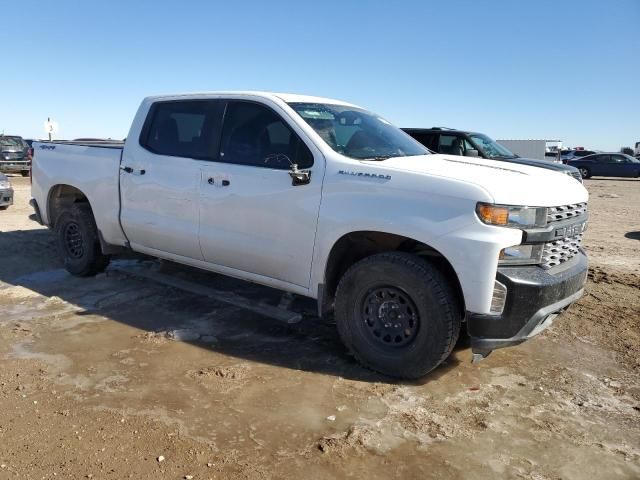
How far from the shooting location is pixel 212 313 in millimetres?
5117

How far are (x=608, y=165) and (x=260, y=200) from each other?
1156 inches

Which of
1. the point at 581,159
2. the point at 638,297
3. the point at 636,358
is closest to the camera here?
the point at 636,358

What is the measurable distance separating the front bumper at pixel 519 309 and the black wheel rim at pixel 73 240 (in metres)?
4.62

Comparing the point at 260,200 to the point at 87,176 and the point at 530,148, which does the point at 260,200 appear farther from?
the point at 530,148

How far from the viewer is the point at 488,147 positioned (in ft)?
40.6

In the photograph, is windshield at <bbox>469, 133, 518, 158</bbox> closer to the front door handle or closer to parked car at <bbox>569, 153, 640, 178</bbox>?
the front door handle

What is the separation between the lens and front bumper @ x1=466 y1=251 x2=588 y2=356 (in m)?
3.36

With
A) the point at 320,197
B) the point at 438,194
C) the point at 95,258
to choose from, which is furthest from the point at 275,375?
the point at 95,258

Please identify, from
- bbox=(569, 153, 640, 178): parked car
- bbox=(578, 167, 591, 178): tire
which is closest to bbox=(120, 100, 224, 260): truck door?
bbox=(569, 153, 640, 178): parked car

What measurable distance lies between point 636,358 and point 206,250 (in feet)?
11.9

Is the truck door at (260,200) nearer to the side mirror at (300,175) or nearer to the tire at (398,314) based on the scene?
the side mirror at (300,175)

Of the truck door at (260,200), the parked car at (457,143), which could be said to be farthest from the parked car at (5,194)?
the parked car at (457,143)

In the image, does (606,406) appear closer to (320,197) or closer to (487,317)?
(487,317)

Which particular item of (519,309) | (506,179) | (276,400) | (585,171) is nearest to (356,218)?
(506,179)
